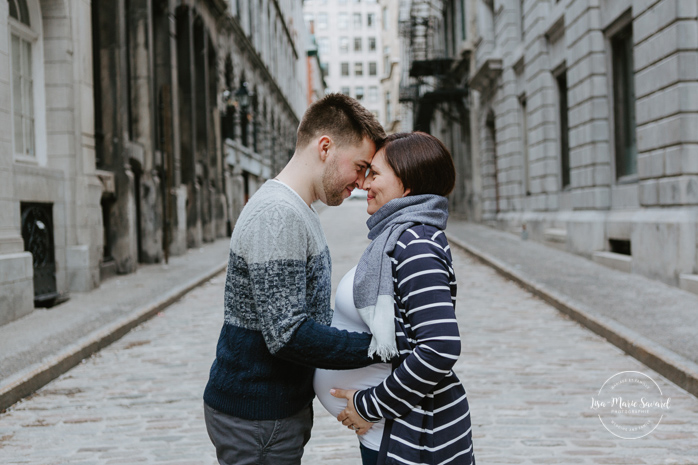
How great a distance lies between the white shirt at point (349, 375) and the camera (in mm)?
2088

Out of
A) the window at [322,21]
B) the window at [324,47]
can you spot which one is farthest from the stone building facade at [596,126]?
the window at [322,21]

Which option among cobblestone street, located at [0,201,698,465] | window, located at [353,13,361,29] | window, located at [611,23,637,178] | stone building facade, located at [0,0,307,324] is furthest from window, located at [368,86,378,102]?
cobblestone street, located at [0,201,698,465]

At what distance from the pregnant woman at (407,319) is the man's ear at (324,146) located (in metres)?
0.17

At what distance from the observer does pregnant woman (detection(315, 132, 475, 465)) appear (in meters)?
1.92

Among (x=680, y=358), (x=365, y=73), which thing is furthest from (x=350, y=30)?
(x=680, y=358)

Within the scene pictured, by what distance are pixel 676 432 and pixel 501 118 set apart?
19.2 m

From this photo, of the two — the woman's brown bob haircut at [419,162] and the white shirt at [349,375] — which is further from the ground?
the woman's brown bob haircut at [419,162]

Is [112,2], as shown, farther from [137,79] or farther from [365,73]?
[365,73]

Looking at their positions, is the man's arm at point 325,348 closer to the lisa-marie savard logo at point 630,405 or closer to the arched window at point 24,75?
the lisa-marie savard logo at point 630,405

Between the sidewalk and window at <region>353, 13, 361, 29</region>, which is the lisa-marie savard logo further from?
window at <region>353, 13, 361, 29</region>

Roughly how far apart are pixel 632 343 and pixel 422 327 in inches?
202

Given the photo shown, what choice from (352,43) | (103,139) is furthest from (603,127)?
(352,43)

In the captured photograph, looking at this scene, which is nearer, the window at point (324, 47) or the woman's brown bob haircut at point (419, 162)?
the woman's brown bob haircut at point (419, 162)

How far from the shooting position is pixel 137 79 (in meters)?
15.8
